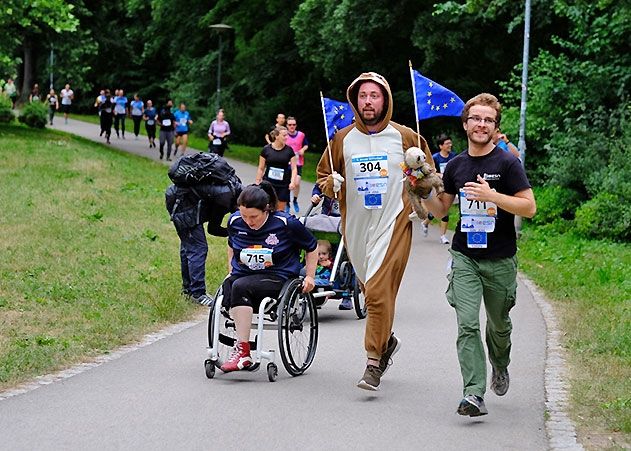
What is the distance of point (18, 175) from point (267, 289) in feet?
64.8

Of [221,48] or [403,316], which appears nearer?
[403,316]

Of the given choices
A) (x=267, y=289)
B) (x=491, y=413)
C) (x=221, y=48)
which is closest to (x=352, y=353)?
(x=267, y=289)

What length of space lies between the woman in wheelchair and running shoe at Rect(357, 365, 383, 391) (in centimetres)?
94

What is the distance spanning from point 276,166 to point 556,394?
37.1 ft

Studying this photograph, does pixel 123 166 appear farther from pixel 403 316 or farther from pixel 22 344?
pixel 22 344

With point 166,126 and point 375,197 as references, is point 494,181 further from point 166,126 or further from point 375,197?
point 166,126

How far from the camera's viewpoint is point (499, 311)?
7980 millimetres

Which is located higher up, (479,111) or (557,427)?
(479,111)

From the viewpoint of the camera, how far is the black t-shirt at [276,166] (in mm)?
19500

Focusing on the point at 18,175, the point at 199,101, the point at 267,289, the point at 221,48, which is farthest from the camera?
the point at 199,101

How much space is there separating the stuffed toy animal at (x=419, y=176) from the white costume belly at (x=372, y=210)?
60cm

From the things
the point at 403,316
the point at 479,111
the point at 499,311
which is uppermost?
the point at 479,111

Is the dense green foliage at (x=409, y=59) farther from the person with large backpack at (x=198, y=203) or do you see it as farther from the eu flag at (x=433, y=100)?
the eu flag at (x=433, y=100)

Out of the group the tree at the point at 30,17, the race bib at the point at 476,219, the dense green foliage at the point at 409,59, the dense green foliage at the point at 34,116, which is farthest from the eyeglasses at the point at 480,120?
the dense green foliage at the point at 34,116
